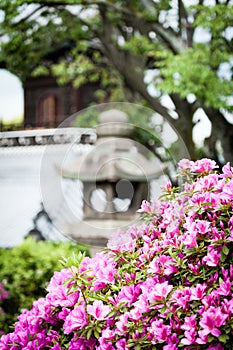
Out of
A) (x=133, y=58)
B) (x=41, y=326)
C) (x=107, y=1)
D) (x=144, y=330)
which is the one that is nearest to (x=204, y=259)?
(x=144, y=330)

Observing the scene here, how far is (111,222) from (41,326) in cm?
300

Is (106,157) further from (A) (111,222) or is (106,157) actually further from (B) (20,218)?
(B) (20,218)

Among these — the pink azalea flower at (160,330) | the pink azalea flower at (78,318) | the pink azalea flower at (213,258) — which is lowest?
the pink azalea flower at (160,330)

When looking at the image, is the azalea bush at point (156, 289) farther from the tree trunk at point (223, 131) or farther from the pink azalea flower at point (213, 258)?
the tree trunk at point (223, 131)

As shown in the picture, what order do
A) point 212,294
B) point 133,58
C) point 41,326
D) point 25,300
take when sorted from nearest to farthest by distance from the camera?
point 212,294 → point 41,326 → point 25,300 → point 133,58

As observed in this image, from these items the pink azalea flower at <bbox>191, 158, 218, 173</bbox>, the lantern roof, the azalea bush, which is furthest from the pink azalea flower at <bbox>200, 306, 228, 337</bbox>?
the lantern roof

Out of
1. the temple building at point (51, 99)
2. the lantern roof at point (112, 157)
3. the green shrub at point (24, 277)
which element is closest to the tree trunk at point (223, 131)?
the lantern roof at point (112, 157)

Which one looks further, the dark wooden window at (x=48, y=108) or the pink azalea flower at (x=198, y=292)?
the dark wooden window at (x=48, y=108)

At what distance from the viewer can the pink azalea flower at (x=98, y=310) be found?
2.14 meters

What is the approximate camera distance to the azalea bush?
2049 mm

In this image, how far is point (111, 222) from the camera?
5422 mm

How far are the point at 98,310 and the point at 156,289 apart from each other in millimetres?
227

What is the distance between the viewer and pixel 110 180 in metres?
5.47

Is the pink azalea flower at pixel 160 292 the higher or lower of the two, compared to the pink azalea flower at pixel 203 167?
lower
